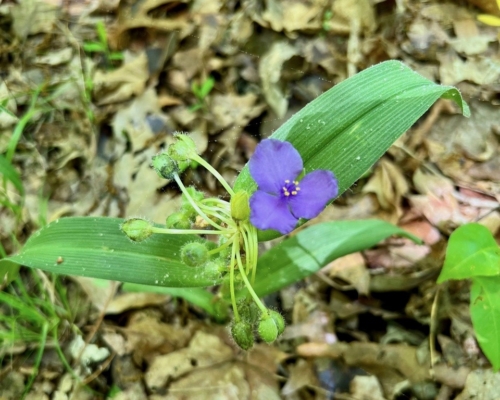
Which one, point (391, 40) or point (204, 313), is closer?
point (204, 313)

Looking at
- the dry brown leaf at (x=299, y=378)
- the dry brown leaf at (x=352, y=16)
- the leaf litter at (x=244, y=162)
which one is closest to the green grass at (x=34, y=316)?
the leaf litter at (x=244, y=162)

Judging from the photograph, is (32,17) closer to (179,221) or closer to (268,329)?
(179,221)

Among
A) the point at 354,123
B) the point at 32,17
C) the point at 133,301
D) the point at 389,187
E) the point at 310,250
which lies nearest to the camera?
the point at 354,123

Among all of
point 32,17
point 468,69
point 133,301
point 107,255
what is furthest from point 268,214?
point 32,17

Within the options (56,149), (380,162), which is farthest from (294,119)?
(56,149)

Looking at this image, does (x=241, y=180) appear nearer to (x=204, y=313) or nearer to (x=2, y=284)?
(x=204, y=313)

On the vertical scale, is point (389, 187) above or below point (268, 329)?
below
